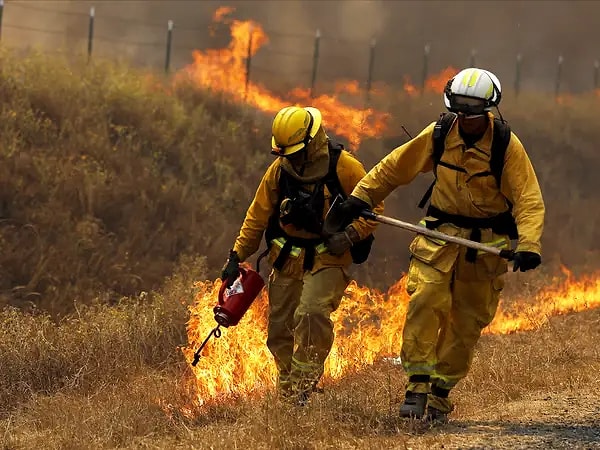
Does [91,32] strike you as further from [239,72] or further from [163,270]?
[163,270]

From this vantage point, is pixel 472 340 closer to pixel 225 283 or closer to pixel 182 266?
pixel 225 283

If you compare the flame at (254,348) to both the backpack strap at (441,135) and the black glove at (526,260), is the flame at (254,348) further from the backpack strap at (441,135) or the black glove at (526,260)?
the black glove at (526,260)

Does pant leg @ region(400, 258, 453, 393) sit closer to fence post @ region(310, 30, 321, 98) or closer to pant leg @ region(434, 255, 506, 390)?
pant leg @ region(434, 255, 506, 390)

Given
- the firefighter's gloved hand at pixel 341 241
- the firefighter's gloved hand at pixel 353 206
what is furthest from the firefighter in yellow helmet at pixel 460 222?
the firefighter's gloved hand at pixel 341 241

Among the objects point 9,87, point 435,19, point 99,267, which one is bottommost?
point 99,267

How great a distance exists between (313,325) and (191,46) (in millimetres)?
12052

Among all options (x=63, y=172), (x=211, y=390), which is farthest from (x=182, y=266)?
(x=211, y=390)

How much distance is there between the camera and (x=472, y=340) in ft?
20.3

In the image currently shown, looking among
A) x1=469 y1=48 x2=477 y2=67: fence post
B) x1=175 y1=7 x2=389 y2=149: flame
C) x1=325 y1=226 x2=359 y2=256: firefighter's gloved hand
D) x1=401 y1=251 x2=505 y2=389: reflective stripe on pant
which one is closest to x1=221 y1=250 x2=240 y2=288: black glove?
x1=325 y1=226 x2=359 y2=256: firefighter's gloved hand

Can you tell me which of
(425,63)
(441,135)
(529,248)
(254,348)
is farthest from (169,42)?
(529,248)

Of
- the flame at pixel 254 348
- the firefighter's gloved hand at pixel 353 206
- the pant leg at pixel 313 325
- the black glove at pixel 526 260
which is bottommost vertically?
the flame at pixel 254 348

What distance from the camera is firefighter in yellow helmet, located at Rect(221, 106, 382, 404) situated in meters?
6.48

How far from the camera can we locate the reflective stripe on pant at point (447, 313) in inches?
A: 234

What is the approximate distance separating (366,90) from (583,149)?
5.08 meters
